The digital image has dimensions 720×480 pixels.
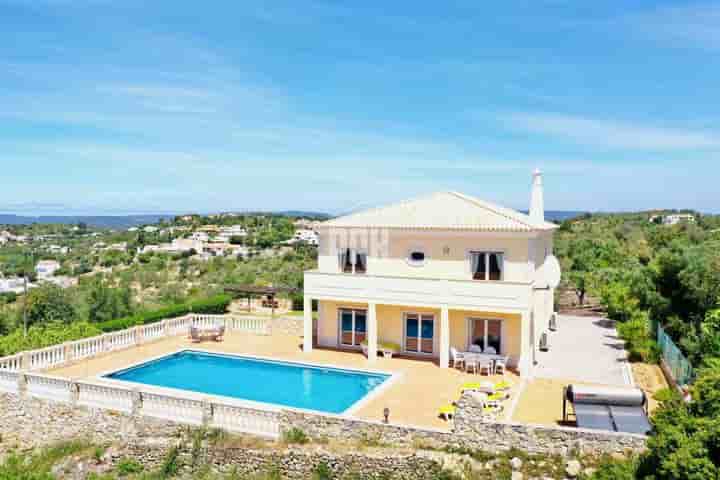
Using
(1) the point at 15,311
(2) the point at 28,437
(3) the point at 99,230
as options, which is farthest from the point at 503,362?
(3) the point at 99,230

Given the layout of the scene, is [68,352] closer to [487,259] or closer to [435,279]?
[435,279]

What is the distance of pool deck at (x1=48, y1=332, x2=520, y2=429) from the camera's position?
17.2 metres

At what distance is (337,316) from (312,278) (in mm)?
2361

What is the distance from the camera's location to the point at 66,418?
1891cm

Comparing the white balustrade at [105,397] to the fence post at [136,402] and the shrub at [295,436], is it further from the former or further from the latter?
the shrub at [295,436]

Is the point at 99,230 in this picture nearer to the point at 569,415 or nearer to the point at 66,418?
the point at 66,418

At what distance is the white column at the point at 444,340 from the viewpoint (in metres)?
22.2

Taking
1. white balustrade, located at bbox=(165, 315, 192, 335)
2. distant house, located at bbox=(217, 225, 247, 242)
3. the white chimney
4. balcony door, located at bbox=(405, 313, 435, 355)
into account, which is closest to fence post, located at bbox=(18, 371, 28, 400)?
white balustrade, located at bbox=(165, 315, 192, 335)

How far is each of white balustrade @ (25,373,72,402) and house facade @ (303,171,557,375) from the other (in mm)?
9615

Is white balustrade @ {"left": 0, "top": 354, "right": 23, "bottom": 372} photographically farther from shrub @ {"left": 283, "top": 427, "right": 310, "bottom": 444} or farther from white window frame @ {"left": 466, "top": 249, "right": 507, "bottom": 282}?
white window frame @ {"left": 466, "top": 249, "right": 507, "bottom": 282}

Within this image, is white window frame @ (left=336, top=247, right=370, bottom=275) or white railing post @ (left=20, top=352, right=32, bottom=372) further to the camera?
white window frame @ (left=336, top=247, right=370, bottom=275)

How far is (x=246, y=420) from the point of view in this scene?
1619cm

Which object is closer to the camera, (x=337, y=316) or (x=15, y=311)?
(x=337, y=316)

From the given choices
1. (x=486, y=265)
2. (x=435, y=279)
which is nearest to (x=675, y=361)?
(x=486, y=265)
